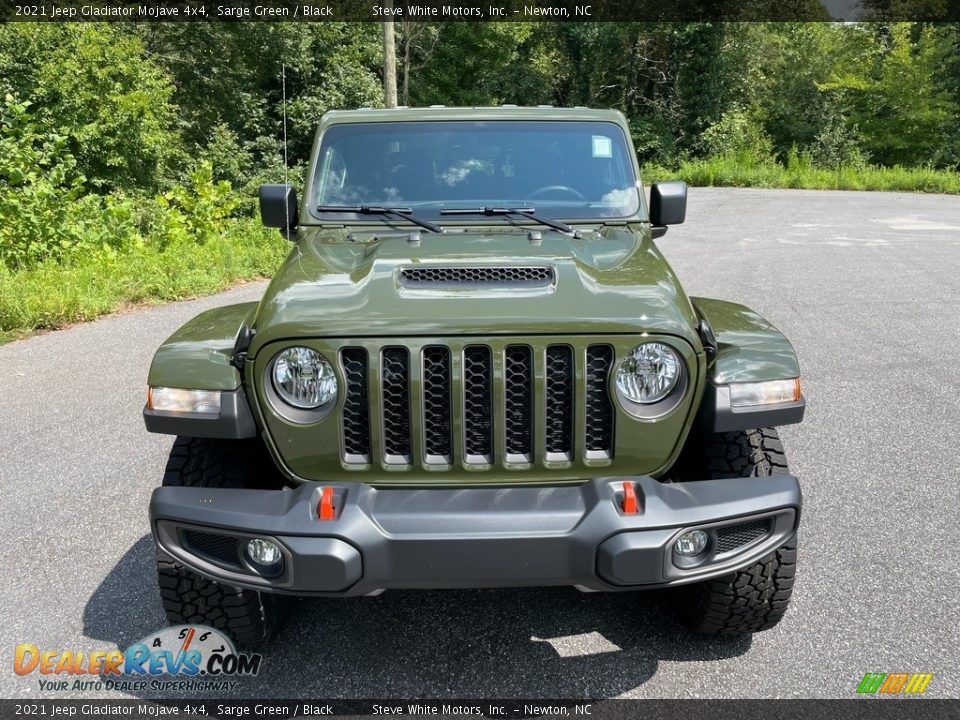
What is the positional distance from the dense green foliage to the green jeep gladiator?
12.0 ft

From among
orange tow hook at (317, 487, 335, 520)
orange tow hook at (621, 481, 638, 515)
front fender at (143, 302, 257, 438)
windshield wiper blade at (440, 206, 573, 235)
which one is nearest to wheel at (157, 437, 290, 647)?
front fender at (143, 302, 257, 438)

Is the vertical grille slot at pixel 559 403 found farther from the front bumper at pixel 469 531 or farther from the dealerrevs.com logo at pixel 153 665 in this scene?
the dealerrevs.com logo at pixel 153 665

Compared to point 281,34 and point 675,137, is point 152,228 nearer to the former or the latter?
point 281,34

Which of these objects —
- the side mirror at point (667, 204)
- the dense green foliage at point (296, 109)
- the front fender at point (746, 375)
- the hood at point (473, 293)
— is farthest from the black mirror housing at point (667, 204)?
the dense green foliage at point (296, 109)

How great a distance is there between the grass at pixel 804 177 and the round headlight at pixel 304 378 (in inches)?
1106

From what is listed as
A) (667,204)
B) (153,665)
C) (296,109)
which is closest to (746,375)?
(667,204)

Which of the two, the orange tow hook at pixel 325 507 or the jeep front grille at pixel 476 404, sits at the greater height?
the jeep front grille at pixel 476 404

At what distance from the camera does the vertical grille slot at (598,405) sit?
2.45 meters

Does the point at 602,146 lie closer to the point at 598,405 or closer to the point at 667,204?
the point at 667,204

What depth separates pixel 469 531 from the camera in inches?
89.5

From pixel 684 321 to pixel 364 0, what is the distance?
28665 mm

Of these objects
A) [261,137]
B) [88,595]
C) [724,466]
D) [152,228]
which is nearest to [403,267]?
[724,466]

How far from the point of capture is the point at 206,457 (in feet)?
9.04

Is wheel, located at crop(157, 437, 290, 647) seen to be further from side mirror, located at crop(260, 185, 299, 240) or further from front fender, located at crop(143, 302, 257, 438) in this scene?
side mirror, located at crop(260, 185, 299, 240)
